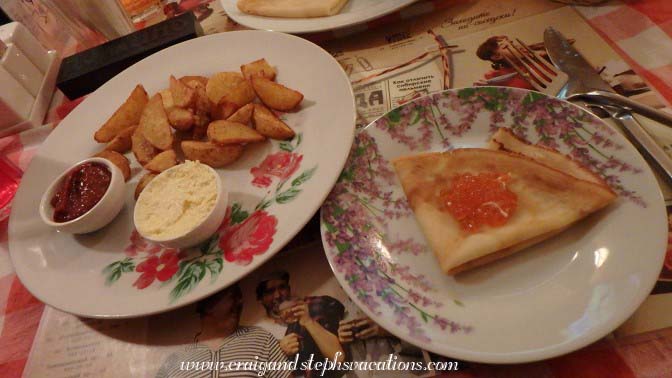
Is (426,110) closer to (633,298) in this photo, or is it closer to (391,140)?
(391,140)

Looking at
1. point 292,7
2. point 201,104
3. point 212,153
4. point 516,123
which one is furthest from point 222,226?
point 292,7

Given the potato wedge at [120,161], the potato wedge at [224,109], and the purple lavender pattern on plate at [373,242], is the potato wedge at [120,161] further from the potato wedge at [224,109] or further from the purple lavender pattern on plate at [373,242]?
the purple lavender pattern on plate at [373,242]

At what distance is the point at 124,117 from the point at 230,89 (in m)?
0.55

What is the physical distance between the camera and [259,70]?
190 centimetres

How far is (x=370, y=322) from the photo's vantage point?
1217 mm

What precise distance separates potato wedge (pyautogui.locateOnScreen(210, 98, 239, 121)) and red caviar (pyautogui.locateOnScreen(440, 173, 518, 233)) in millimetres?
1008

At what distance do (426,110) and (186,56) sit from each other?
144 centimetres

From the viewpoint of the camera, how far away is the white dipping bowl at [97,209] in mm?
1492

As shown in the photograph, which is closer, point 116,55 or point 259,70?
point 259,70

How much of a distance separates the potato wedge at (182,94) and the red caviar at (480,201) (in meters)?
1.21

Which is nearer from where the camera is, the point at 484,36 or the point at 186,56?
the point at 484,36

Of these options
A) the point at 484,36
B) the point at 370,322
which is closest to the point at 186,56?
the point at 484,36

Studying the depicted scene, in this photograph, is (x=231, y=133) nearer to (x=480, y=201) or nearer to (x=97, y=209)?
(x=97, y=209)

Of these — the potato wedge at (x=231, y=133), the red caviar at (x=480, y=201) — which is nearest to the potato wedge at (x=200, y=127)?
the potato wedge at (x=231, y=133)
